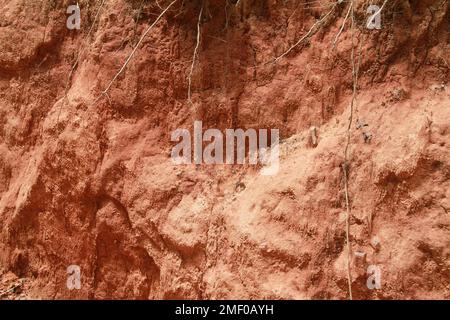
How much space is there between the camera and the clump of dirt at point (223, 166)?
2.55 metres

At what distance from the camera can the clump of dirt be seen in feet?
8.37

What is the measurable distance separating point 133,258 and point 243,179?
2.72 feet

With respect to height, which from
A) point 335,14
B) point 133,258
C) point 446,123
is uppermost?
point 335,14

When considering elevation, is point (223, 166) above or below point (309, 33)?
below

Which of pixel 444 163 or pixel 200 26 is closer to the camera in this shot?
pixel 444 163

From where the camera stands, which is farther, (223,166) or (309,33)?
(223,166)

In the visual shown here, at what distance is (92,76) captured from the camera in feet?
11.6

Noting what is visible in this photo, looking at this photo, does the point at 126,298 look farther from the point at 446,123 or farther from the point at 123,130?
the point at 446,123

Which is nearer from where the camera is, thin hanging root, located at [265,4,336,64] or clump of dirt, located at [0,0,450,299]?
clump of dirt, located at [0,0,450,299]

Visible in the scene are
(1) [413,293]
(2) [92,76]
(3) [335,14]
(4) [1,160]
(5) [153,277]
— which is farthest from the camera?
(4) [1,160]

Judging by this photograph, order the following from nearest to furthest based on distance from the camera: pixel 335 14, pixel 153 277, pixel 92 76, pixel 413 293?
1. pixel 413 293
2. pixel 335 14
3. pixel 153 277
4. pixel 92 76

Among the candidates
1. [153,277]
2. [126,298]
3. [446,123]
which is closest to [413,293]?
[446,123]

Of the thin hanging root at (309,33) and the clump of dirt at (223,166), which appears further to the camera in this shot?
the thin hanging root at (309,33)

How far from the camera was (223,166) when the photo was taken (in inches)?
122
